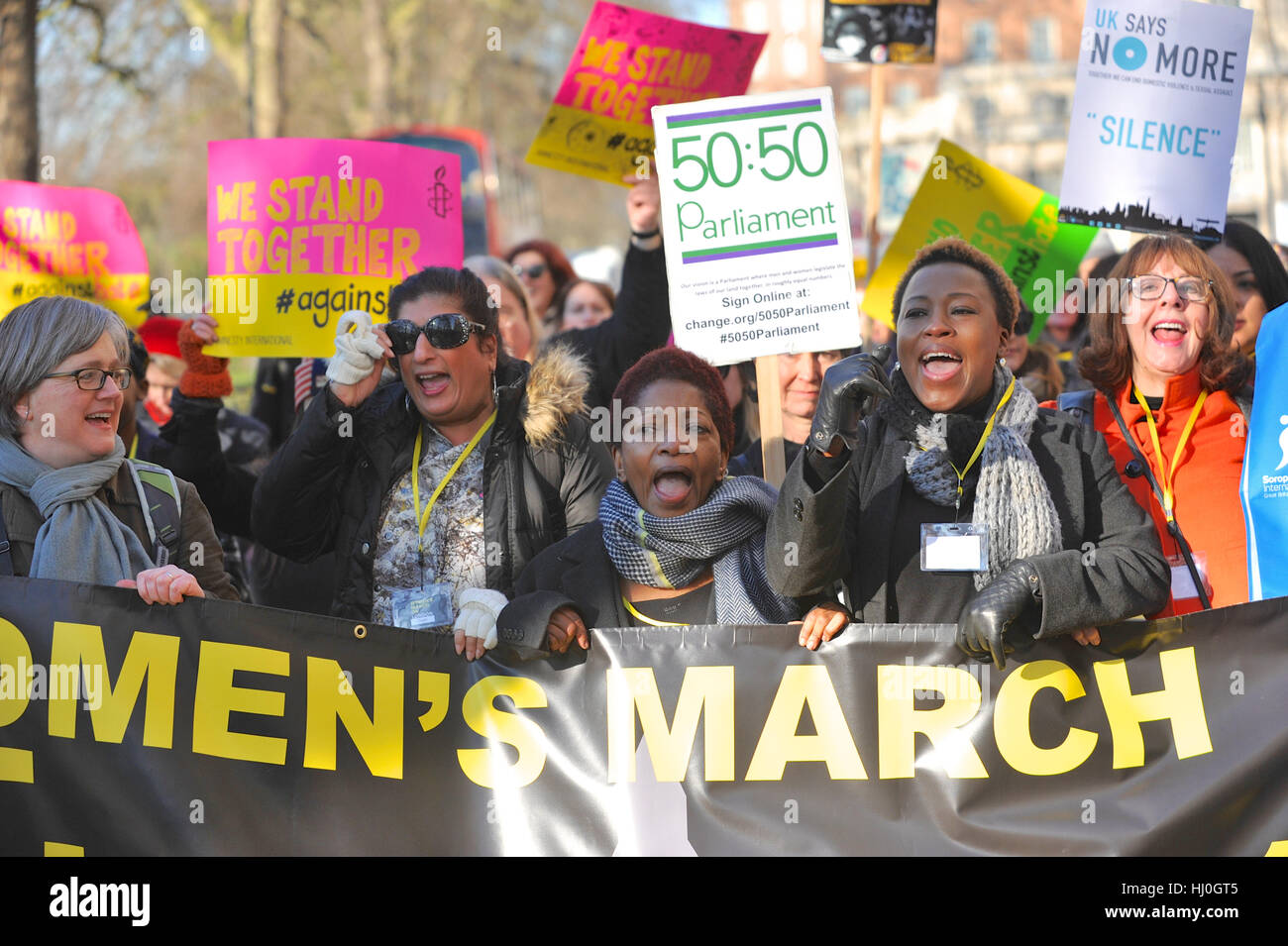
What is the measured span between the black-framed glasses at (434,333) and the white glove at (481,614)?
2.61 feet

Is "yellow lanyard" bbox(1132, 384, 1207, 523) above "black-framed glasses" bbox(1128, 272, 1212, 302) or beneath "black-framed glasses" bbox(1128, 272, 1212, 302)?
beneath

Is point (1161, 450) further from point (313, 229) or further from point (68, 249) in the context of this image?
point (68, 249)

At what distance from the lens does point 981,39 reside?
3061 inches

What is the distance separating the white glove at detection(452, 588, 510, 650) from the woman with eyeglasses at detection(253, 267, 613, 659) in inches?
10.6

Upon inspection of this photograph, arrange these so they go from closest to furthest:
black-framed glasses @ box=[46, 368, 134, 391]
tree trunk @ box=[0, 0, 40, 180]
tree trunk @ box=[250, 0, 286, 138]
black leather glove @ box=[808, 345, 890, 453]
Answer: black leather glove @ box=[808, 345, 890, 453], black-framed glasses @ box=[46, 368, 134, 391], tree trunk @ box=[0, 0, 40, 180], tree trunk @ box=[250, 0, 286, 138]

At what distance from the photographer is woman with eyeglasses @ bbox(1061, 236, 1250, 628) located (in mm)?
4262

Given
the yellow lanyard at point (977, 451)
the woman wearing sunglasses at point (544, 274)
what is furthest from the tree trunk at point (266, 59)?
the yellow lanyard at point (977, 451)

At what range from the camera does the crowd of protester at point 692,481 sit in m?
3.71

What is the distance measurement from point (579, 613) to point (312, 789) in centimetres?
78

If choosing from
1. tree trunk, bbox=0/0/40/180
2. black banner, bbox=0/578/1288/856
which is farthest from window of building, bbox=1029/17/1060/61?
black banner, bbox=0/578/1288/856

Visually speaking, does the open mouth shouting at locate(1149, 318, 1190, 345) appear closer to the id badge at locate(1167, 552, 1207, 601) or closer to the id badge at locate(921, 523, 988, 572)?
the id badge at locate(1167, 552, 1207, 601)

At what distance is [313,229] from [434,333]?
5.26 feet
